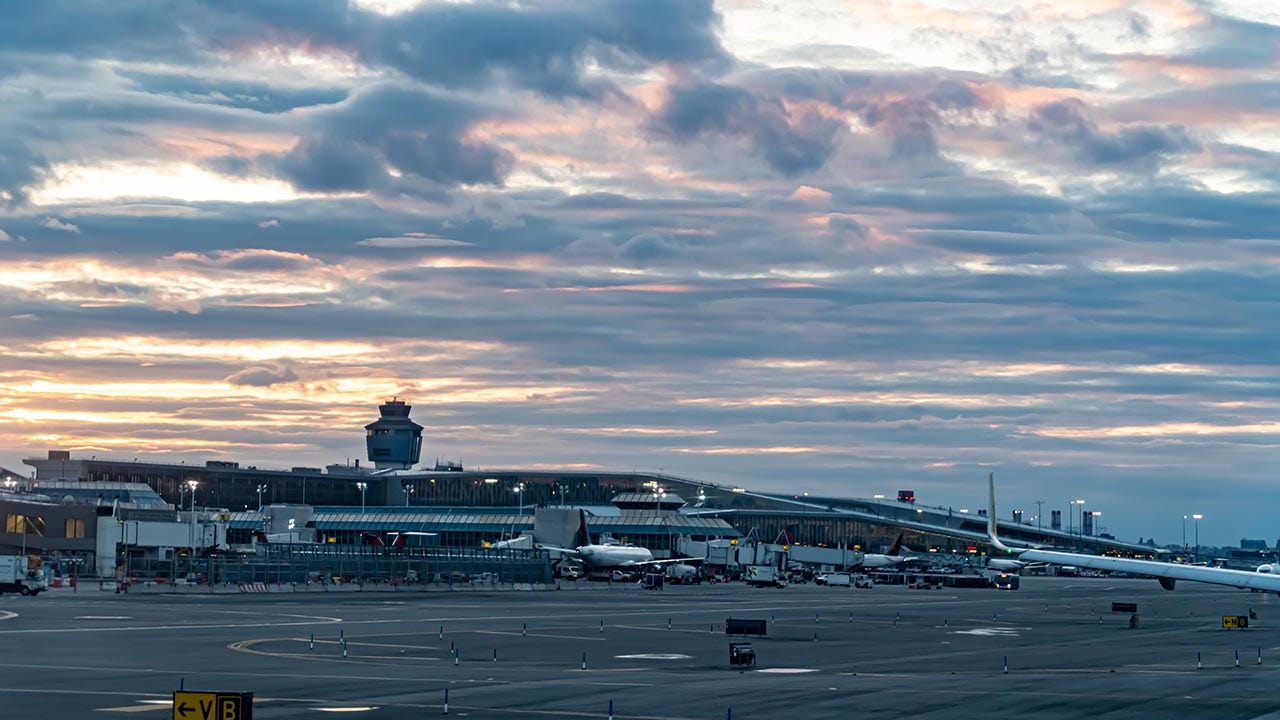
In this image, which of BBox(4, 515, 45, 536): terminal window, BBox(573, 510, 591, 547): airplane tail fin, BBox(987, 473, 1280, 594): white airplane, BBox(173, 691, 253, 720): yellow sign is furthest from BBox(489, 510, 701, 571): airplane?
BBox(173, 691, 253, 720): yellow sign

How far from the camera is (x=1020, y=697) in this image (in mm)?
46312

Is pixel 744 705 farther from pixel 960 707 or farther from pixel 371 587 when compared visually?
pixel 371 587

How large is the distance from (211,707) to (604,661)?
34.1 metres

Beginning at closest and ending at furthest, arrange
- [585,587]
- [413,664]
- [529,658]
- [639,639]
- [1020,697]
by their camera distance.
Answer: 1. [1020,697]
2. [413,664]
3. [529,658]
4. [639,639]
5. [585,587]

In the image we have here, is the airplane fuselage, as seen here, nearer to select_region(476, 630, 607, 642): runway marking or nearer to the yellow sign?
select_region(476, 630, 607, 642): runway marking

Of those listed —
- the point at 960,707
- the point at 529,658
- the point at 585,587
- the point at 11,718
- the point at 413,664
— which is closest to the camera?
the point at 11,718

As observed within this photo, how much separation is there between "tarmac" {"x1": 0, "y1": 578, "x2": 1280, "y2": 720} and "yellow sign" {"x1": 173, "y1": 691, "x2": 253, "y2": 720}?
0.24 metres

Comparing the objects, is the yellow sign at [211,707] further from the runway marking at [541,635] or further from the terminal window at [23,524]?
the terminal window at [23,524]

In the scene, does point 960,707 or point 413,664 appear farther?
point 413,664

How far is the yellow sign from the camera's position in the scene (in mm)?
26969

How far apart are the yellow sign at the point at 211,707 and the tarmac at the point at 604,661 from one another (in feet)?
0.79

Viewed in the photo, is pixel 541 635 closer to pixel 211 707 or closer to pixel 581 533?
pixel 211 707

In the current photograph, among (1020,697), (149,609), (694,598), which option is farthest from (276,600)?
(1020,697)

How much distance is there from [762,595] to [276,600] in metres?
50.6
